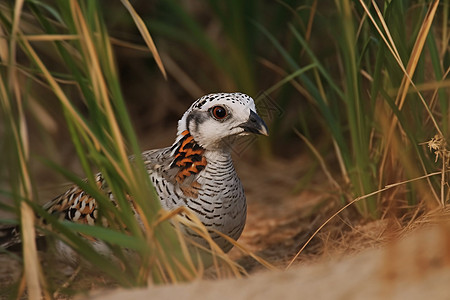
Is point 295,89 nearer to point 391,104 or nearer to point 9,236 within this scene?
point 391,104

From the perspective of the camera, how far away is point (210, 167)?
295cm

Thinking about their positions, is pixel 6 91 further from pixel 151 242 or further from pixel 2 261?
pixel 2 261

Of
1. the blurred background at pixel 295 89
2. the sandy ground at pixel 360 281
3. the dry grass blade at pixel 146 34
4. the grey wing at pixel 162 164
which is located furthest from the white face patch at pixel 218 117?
the sandy ground at pixel 360 281

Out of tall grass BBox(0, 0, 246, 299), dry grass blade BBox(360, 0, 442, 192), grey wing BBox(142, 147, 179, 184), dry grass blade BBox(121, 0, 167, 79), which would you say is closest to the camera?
tall grass BBox(0, 0, 246, 299)

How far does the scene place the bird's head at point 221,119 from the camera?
113 inches

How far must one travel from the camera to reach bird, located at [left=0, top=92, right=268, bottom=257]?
9.38 feet

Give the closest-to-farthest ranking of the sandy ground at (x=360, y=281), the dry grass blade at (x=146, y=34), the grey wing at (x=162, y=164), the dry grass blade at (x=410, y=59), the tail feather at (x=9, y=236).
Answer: the sandy ground at (x=360, y=281) < the dry grass blade at (x=146, y=34) < the dry grass blade at (x=410, y=59) < the grey wing at (x=162, y=164) < the tail feather at (x=9, y=236)

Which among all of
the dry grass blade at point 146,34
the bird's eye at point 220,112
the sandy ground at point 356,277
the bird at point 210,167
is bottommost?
the sandy ground at point 356,277

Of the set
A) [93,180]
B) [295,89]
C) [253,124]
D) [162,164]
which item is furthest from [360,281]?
[295,89]

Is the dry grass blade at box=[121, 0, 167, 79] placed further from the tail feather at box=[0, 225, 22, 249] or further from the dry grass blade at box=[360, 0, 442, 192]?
the tail feather at box=[0, 225, 22, 249]

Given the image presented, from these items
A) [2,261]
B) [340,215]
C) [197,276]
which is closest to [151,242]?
[197,276]

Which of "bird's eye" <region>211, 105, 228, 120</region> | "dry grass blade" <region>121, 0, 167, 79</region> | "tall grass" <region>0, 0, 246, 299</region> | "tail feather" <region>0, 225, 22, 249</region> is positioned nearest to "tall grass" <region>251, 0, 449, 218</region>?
"bird's eye" <region>211, 105, 228, 120</region>

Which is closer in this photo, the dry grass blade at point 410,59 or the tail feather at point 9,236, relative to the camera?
the dry grass blade at point 410,59

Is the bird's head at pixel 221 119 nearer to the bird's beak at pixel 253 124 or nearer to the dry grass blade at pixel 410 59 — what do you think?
the bird's beak at pixel 253 124
